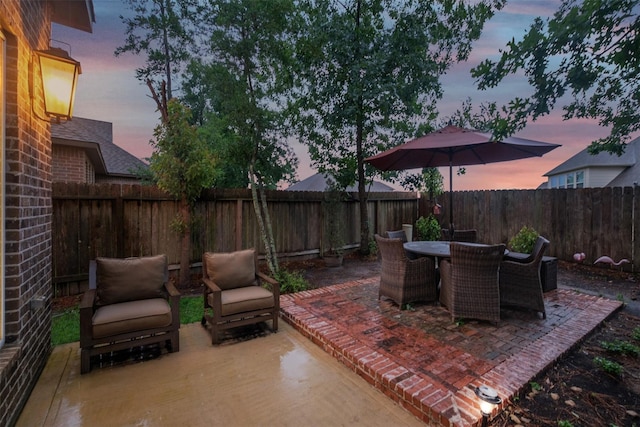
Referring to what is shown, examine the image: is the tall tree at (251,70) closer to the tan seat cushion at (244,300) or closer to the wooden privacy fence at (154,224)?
the wooden privacy fence at (154,224)

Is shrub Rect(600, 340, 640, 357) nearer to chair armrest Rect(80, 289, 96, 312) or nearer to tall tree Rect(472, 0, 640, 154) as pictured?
tall tree Rect(472, 0, 640, 154)

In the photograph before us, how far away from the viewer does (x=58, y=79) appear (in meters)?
2.61

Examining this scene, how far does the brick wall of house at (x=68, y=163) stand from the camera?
8.00m

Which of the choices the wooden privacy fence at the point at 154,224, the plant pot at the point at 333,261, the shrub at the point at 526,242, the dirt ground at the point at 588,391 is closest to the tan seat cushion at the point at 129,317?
the wooden privacy fence at the point at 154,224

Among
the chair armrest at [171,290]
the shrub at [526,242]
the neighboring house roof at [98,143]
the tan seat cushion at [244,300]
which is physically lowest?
the tan seat cushion at [244,300]

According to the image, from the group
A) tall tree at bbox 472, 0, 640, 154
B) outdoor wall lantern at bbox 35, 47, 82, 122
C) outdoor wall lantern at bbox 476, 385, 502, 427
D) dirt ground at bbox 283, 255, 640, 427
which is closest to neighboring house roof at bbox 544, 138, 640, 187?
dirt ground at bbox 283, 255, 640, 427

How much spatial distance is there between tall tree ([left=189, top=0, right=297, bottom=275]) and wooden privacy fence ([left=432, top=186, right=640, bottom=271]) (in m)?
6.02

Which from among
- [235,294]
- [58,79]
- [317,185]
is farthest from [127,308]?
[317,185]

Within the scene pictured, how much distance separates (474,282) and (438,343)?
0.86 meters

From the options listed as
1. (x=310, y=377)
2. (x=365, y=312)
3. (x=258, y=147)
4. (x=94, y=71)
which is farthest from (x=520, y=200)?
(x=94, y=71)

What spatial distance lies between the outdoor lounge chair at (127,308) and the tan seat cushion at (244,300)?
19.0 inches

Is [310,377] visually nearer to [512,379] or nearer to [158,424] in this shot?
[158,424]

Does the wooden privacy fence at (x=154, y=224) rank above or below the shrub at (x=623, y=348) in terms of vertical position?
above

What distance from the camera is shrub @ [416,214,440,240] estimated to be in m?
8.67
